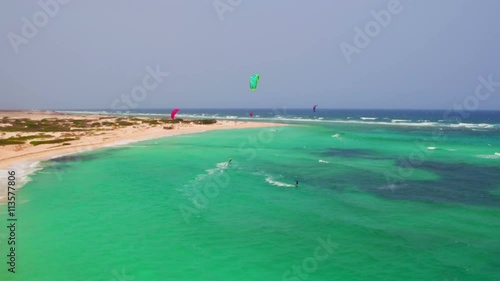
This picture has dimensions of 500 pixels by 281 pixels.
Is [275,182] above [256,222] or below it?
above

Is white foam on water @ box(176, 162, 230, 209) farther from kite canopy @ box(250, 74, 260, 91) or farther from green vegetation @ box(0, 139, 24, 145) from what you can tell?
green vegetation @ box(0, 139, 24, 145)

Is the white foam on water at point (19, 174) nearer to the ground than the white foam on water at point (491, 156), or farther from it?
nearer to the ground

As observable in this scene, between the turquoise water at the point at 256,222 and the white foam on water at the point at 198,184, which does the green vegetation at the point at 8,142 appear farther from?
the white foam on water at the point at 198,184

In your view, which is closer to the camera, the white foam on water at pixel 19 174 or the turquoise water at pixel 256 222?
the turquoise water at pixel 256 222

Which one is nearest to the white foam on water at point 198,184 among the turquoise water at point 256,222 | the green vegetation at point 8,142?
the turquoise water at point 256,222

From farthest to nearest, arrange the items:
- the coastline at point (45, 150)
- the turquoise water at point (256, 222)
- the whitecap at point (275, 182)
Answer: the coastline at point (45, 150)
the whitecap at point (275, 182)
the turquoise water at point (256, 222)

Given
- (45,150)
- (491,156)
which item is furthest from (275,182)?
(491,156)

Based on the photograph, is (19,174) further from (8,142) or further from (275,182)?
(275,182)

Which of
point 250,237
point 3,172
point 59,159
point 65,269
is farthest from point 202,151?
point 65,269

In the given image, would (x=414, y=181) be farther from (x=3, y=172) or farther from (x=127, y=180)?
(x=3, y=172)
